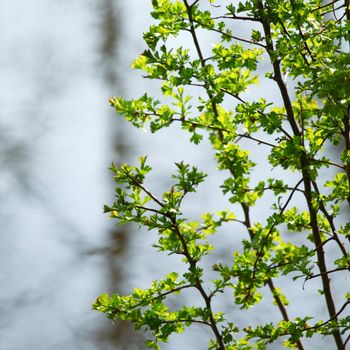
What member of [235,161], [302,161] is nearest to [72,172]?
[235,161]

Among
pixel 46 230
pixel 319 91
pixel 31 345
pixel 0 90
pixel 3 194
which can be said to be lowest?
pixel 319 91

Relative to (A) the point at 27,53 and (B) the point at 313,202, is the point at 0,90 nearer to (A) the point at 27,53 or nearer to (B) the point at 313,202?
(A) the point at 27,53

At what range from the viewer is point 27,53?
92.5 inches

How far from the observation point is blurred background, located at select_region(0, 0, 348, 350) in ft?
6.79

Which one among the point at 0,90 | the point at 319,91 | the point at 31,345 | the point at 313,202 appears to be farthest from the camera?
the point at 0,90

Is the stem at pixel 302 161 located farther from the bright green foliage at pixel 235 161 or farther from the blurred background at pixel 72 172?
the blurred background at pixel 72 172

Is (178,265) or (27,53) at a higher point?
(27,53)

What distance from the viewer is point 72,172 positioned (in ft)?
7.29

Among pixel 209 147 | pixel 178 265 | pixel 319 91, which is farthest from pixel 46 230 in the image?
pixel 319 91

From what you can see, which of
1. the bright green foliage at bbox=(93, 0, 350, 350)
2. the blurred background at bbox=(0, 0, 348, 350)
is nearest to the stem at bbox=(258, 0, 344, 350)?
the bright green foliage at bbox=(93, 0, 350, 350)

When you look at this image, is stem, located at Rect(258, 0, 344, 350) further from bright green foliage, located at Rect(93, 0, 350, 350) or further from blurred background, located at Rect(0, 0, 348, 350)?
blurred background, located at Rect(0, 0, 348, 350)

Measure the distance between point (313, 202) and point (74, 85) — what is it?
1.34 m

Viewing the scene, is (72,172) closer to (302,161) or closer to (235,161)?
(235,161)

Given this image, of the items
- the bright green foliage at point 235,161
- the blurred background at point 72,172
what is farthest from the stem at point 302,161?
the blurred background at point 72,172
